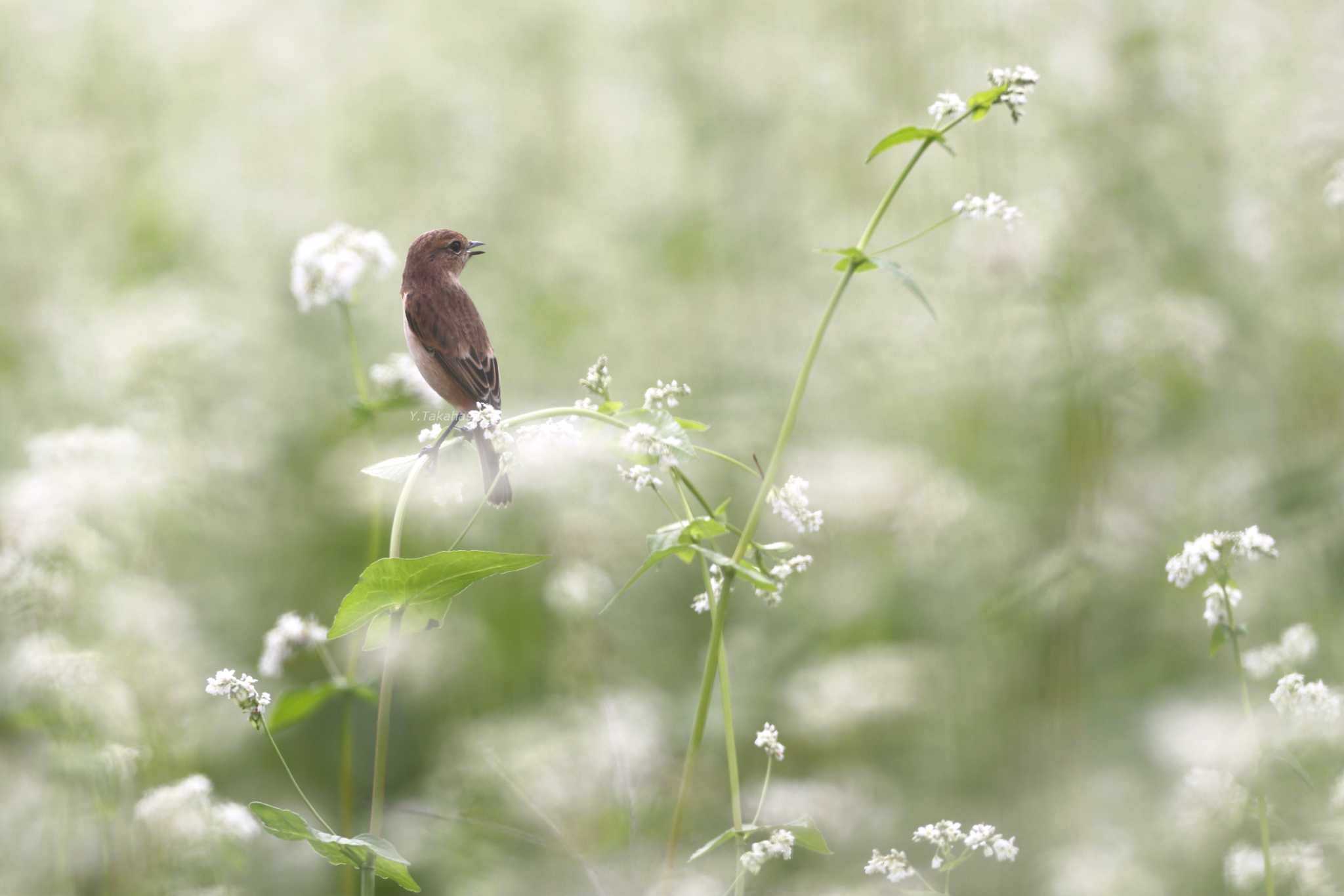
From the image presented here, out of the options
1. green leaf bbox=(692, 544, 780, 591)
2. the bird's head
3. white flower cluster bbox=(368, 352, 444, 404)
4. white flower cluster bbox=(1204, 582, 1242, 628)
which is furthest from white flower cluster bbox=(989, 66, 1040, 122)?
white flower cluster bbox=(368, 352, 444, 404)

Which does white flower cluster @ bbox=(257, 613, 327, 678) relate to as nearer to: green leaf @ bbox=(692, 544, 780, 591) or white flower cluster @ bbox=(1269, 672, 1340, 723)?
green leaf @ bbox=(692, 544, 780, 591)

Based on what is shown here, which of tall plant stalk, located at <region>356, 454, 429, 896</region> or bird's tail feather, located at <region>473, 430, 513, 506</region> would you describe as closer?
tall plant stalk, located at <region>356, 454, 429, 896</region>

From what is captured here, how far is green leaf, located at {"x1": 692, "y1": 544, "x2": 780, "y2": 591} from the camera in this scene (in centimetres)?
132

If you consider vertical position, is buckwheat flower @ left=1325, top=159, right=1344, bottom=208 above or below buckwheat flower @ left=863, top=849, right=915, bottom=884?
above

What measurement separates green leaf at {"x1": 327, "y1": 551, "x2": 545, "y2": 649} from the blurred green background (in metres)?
0.40

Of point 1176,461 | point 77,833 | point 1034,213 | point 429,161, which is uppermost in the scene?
point 429,161

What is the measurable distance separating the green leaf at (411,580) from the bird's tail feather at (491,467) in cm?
21

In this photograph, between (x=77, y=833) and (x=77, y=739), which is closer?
(x=77, y=739)

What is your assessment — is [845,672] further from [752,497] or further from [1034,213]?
[1034,213]

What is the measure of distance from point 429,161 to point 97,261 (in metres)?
1.84

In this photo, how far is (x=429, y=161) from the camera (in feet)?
20.4

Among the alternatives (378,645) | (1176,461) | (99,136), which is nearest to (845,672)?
(1176,461)

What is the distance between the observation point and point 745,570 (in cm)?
137

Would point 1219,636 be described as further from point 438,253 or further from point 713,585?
point 438,253
